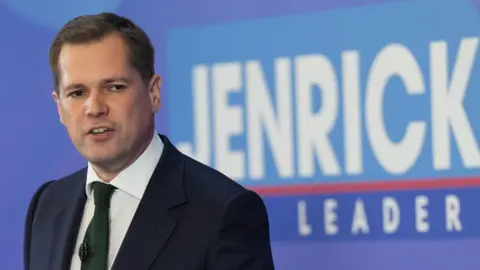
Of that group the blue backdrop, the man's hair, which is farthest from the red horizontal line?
the man's hair

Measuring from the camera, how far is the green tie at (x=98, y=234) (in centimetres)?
142

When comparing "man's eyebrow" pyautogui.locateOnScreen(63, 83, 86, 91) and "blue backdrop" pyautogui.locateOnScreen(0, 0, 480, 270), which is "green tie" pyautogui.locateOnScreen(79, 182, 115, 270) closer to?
"man's eyebrow" pyautogui.locateOnScreen(63, 83, 86, 91)

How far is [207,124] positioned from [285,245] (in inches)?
13.6

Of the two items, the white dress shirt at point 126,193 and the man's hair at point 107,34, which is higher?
the man's hair at point 107,34

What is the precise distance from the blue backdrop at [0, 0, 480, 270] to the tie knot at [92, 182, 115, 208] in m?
0.58

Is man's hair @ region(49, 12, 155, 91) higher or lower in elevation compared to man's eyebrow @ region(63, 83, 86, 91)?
higher

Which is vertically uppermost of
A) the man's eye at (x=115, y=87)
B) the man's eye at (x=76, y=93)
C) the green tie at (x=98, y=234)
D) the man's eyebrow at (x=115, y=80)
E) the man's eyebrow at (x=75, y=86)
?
the man's eyebrow at (x=115, y=80)

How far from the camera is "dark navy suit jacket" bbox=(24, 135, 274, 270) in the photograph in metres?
1.38

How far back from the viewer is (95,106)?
4.61ft

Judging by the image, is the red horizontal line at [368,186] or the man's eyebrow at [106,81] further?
the red horizontal line at [368,186]

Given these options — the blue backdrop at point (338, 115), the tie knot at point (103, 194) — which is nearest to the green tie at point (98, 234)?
the tie knot at point (103, 194)

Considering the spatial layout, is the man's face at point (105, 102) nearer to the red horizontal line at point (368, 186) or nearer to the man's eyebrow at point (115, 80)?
the man's eyebrow at point (115, 80)

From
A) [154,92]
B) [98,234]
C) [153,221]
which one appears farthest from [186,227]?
[154,92]

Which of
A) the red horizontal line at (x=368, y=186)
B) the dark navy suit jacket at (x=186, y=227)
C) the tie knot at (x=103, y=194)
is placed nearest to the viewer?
the dark navy suit jacket at (x=186, y=227)
